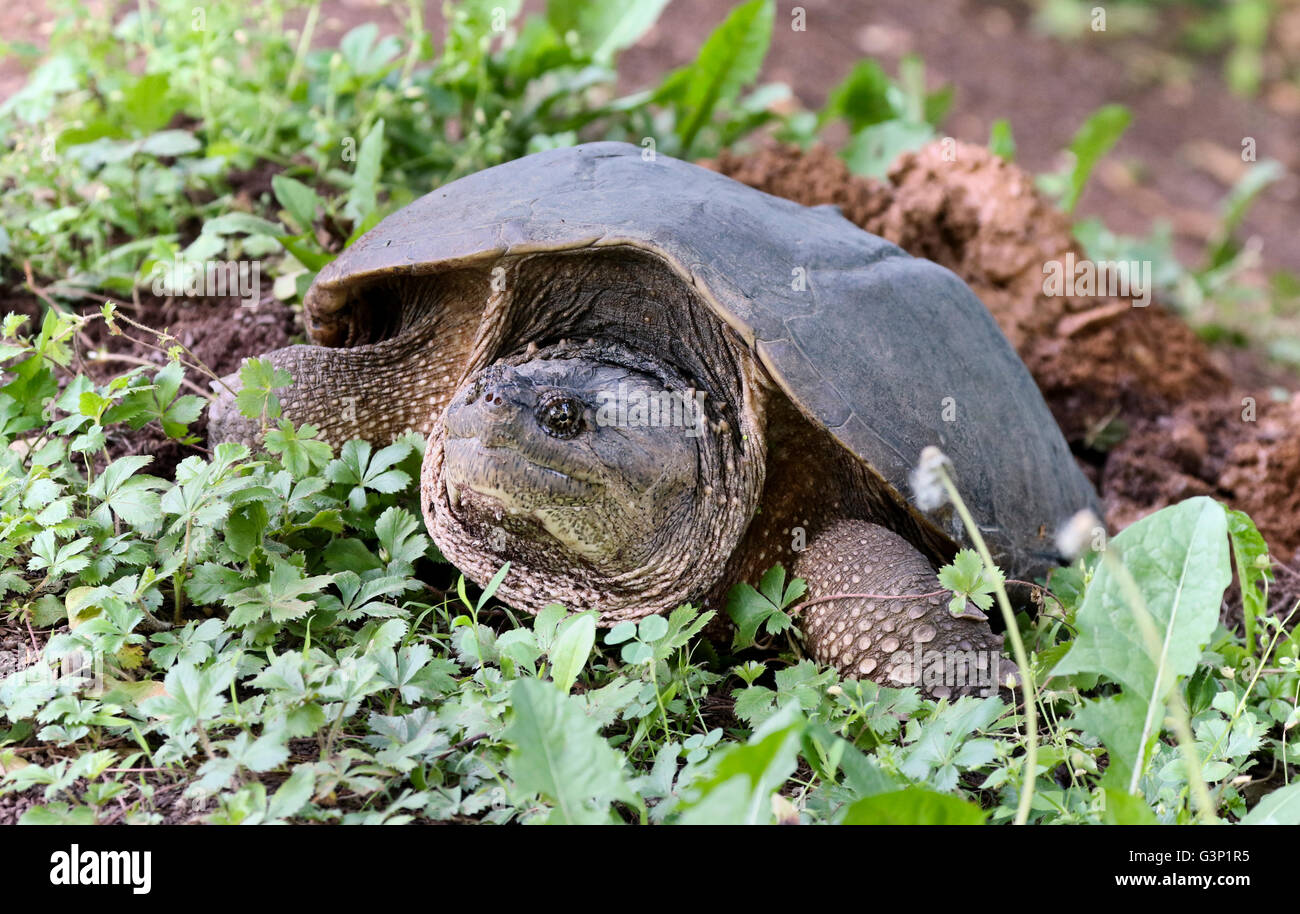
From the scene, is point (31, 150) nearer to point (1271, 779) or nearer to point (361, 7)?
point (361, 7)

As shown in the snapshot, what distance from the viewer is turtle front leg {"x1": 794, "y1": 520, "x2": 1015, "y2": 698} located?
2680mm

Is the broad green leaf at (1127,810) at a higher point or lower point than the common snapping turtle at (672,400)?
lower

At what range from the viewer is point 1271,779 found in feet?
8.63

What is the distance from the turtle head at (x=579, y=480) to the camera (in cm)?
247

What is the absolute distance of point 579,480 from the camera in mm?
2518

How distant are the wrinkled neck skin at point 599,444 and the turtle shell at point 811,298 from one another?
5.2 inches

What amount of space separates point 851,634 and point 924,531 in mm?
444

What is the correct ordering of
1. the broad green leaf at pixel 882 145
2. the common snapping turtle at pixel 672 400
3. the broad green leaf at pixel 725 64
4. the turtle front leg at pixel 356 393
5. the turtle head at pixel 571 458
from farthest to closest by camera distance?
the broad green leaf at pixel 882 145 → the broad green leaf at pixel 725 64 → the turtle front leg at pixel 356 393 → the common snapping turtle at pixel 672 400 → the turtle head at pixel 571 458

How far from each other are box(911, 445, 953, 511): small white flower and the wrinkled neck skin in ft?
1.26

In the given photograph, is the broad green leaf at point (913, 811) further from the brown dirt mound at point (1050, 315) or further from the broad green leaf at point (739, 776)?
the brown dirt mound at point (1050, 315)

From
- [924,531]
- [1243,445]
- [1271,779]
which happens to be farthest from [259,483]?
[1243,445]

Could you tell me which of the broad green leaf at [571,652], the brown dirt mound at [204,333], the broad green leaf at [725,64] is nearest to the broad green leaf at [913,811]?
the broad green leaf at [571,652]

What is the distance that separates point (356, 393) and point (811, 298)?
1231 mm

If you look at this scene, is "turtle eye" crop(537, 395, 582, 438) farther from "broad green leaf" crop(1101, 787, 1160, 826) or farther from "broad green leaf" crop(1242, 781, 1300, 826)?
"broad green leaf" crop(1242, 781, 1300, 826)
